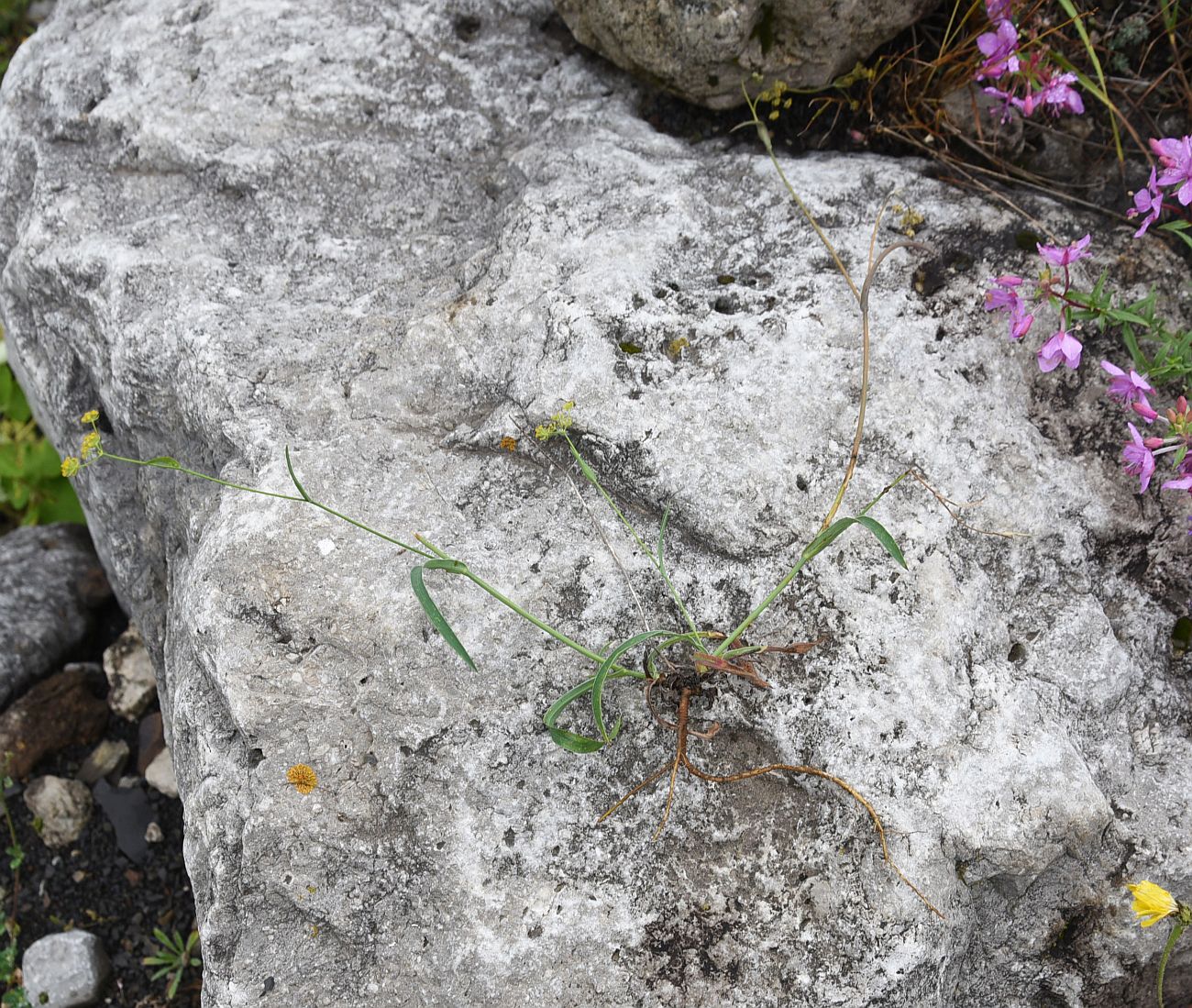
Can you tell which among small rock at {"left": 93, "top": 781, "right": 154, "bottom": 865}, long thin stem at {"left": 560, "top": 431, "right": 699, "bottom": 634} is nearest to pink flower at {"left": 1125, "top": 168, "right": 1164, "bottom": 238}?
long thin stem at {"left": 560, "top": 431, "right": 699, "bottom": 634}

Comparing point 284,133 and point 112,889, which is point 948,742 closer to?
point 284,133

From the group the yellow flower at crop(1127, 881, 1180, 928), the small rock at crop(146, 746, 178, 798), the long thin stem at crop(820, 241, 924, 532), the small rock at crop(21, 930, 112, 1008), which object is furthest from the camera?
the small rock at crop(146, 746, 178, 798)

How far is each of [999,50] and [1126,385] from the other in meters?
0.86

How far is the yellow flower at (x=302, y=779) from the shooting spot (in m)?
1.81

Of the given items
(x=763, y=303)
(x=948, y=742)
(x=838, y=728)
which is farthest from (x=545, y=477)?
(x=948, y=742)

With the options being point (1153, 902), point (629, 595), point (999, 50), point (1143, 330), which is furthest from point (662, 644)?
point (999, 50)

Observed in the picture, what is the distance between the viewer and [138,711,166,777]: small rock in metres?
3.12

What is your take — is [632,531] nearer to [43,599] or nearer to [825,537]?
[825,537]

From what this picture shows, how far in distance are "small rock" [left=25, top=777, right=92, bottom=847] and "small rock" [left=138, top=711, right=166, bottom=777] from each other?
0.61 ft

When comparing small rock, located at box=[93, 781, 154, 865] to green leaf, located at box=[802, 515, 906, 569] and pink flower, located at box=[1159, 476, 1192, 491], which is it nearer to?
green leaf, located at box=[802, 515, 906, 569]

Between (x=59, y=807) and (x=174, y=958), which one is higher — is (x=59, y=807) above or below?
above

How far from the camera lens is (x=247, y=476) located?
200 centimetres

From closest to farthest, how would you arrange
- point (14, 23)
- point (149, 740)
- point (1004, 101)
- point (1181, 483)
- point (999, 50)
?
1. point (1181, 483)
2. point (999, 50)
3. point (1004, 101)
4. point (149, 740)
5. point (14, 23)

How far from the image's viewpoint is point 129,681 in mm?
3195
